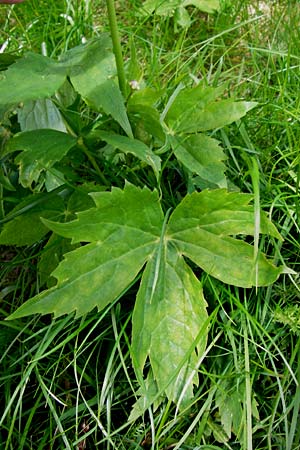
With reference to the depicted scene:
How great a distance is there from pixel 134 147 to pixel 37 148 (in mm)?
166

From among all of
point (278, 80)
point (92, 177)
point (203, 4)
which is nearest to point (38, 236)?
point (92, 177)

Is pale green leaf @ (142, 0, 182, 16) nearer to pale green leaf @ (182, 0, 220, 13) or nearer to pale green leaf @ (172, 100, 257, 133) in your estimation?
pale green leaf @ (182, 0, 220, 13)

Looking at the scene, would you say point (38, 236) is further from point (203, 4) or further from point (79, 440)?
point (203, 4)

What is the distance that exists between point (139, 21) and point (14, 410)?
1011 mm

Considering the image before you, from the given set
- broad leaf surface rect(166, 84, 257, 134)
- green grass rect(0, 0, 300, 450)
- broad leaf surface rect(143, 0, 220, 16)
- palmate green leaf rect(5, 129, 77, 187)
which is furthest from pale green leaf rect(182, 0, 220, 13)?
palmate green leaf rect(5, 129, 77, 187)

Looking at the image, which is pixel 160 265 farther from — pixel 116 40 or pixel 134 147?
pixel 116 40

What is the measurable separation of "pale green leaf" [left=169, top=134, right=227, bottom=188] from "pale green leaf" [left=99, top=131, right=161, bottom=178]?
5.3 inches

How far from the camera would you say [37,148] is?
3.73 feet

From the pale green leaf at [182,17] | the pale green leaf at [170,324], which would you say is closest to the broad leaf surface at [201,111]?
the pale green leaf at [170,324]

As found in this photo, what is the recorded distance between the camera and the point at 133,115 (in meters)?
1.20

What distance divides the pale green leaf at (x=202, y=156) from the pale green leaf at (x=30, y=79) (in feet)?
0.93

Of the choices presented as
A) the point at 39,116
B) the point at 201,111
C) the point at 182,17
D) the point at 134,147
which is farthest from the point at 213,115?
the point at 182,17

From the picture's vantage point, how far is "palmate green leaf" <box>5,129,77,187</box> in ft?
3.68

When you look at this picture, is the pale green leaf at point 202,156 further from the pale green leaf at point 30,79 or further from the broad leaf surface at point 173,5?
the broad leaf surface at point 173,5
